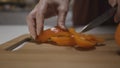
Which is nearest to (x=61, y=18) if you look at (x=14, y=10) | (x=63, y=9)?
(x=63, y=9)

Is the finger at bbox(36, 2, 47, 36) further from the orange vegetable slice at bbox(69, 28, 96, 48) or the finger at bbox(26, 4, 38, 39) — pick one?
the orange vegetable slice at bbox(69, 28, 96, 48)

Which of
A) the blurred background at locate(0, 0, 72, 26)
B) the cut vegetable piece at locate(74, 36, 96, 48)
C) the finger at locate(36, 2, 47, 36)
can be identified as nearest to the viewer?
the cut vegetable piece at locate(74, 36, 96, 48)

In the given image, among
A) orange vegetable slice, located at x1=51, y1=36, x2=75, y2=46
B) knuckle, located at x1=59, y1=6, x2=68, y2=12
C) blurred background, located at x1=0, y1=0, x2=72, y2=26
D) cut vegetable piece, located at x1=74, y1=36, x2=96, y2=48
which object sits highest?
knuckle, located at x1=59, y1=6, x2=68, y2=12

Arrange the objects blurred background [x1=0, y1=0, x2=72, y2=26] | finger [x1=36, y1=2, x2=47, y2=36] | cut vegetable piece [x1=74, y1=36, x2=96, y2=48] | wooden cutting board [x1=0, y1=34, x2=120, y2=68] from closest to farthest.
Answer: wooden cutting board [x1=0, y1=34, x2=120, y2=68]
cut vegetable piece [x1=74, y1=36, x2=96, y2=48]
finger [x1=36, y1=2, x2=47, y2=36]
blurred background [x1=0, y1=0, x2=72, y2=26]

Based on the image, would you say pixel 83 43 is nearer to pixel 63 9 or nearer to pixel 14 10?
pixel 63 9

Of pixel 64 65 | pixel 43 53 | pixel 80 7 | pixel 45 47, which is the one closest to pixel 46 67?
pixel 64 65

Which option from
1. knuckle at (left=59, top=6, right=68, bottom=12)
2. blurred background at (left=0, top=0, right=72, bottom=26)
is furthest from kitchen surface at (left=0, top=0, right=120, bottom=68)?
blurred background at (left=0, top=0, right=72, bottom=26)

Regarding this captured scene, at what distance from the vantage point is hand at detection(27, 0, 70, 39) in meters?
0.97

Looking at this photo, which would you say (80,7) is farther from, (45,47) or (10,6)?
(10,6)

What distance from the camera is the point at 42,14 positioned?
99 centimetres

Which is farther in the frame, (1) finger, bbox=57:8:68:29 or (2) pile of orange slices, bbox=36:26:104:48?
(1) finger, bbox=57:8:68:29

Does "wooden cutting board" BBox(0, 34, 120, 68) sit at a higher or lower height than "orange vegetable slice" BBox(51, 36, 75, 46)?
higher

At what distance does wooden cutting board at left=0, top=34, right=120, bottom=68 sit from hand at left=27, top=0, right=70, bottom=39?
91 mm

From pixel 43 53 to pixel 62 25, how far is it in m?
0.21
